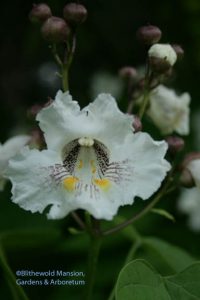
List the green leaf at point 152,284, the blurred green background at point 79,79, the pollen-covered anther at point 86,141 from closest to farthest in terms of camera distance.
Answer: the green leaf at point 152,284 < the pollen-covered anther at point 86,141 < the blurred green background at point 79,79

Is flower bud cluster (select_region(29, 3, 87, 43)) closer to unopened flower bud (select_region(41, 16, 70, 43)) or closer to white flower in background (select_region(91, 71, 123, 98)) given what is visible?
unopened flower bud (select_region(41, 16, 70, 43))

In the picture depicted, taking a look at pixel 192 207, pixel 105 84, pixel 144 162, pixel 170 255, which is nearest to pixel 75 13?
pixel 144 162

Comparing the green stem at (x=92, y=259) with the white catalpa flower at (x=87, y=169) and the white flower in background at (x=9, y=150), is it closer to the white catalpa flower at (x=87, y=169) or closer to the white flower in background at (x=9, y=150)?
the white catalpa flower at (x=87, y=169)

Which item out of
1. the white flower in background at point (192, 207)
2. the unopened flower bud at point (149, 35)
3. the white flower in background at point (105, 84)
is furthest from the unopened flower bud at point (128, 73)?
the white flower in background at point (105, 84)

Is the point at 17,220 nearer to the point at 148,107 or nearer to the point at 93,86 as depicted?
the point at 148,107

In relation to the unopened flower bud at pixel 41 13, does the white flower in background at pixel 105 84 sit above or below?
below

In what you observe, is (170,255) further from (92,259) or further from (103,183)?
(103,183)
